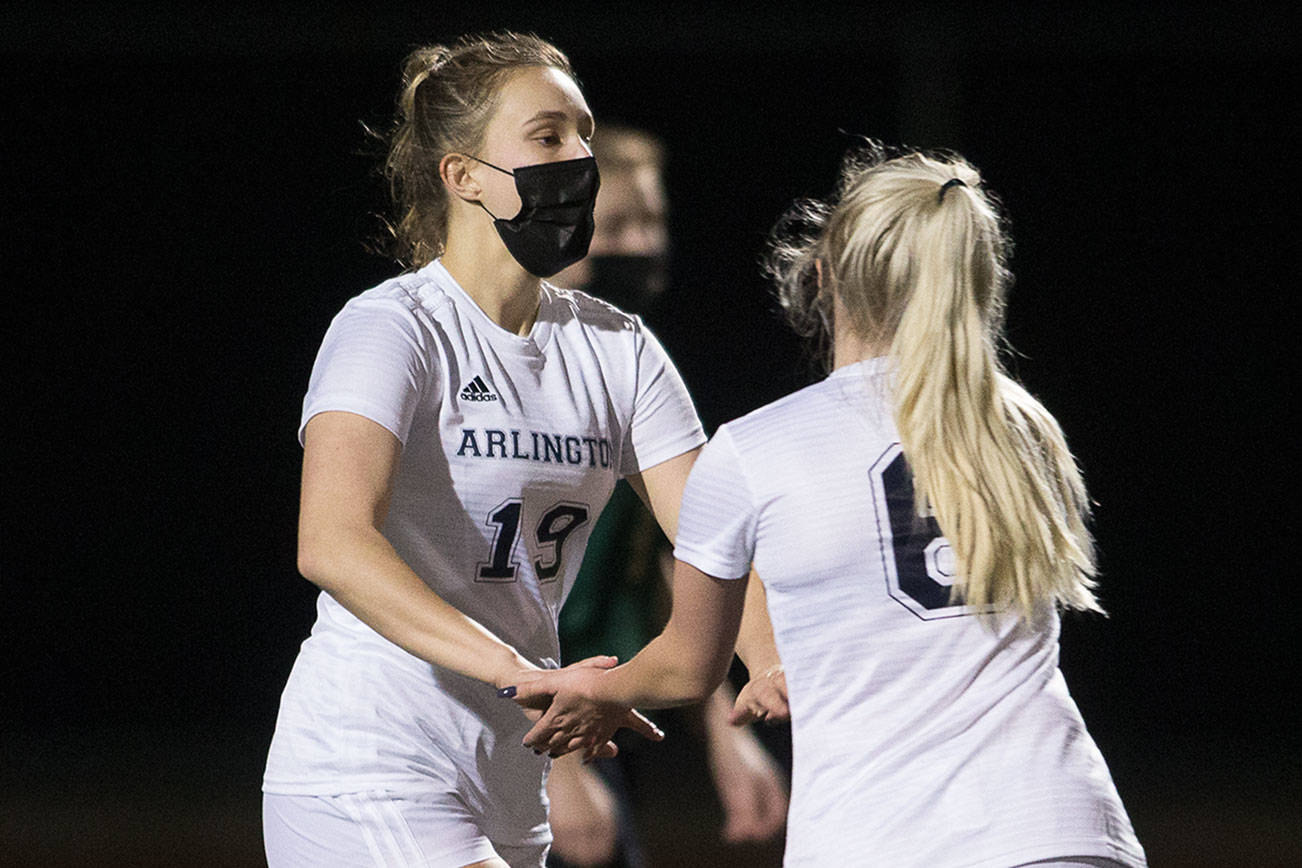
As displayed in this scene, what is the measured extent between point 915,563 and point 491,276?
34.3 inches

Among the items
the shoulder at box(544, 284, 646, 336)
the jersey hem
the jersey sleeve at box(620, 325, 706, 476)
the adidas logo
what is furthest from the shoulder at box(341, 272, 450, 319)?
the jersey hem

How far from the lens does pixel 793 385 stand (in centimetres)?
796

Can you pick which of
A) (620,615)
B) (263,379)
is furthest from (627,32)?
(620,615)

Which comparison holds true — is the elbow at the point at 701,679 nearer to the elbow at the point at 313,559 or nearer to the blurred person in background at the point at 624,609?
the elbow at the point at 313,559

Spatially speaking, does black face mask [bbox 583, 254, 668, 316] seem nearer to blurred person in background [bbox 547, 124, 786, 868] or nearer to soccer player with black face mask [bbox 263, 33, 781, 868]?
blurred person in background [bbox 547, 124, 786, 868]

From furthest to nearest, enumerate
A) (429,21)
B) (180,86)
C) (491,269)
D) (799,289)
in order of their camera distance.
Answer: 1. (180,86)
2. (429,21)
3. (491,269)
4. (799,289)

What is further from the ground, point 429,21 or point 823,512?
point 429,21

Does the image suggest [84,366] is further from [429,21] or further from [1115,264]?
[1115,264]

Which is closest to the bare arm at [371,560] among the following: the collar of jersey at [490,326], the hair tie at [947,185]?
the collar of jersey at [490,326]

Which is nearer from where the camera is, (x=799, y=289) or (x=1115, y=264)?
(x=799, y=289)

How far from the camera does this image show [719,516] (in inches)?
75.7

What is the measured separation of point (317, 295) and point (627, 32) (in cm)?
193

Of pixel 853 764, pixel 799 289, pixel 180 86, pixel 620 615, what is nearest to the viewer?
pixel 853 764

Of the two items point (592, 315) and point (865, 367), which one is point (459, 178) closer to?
point (592, 315)
